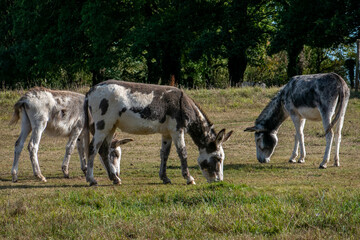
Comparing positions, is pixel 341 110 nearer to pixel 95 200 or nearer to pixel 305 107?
pixel 305 107

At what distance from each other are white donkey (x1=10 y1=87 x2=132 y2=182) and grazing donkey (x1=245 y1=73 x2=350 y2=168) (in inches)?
203

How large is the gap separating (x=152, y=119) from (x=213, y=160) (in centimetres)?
171

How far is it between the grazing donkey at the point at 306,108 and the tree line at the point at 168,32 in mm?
21307

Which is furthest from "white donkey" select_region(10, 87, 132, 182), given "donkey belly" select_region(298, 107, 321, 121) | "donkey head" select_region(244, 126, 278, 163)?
"donkey belly" select_region(298, 107, 321, 121)

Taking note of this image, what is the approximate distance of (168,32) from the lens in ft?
130

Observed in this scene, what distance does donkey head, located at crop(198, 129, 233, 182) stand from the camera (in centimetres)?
1084

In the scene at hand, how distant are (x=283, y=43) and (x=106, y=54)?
48.2 feet

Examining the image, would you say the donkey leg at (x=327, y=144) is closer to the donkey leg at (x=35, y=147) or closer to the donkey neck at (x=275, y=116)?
the donkey neck at (x=275, y=116)

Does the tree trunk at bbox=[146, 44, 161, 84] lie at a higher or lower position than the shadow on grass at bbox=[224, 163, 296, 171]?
higher

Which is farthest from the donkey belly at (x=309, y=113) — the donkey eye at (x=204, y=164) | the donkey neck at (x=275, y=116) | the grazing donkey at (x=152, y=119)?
the donkey eye at (x=204, y=164)

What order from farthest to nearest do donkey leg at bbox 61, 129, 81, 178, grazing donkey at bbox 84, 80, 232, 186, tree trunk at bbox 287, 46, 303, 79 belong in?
tree trunk at bbox 287, 46, 303, 79
donkey leg at bbox 61, 129, 81, 178
grazing donkey at bbox 84, 80, 232, 186

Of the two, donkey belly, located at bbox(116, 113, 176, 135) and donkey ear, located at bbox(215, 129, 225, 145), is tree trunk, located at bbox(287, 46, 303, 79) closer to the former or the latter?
donkey ear, located at bbox(215, 129, 225, 145)

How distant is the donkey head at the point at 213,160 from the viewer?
1084 cm

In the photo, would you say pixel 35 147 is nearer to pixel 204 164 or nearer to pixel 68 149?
pixel 68 149
